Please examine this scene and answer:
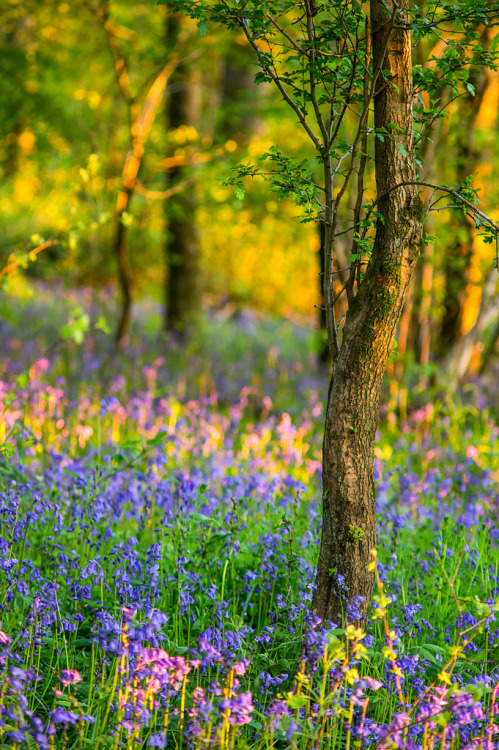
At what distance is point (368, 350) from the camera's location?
2.54m

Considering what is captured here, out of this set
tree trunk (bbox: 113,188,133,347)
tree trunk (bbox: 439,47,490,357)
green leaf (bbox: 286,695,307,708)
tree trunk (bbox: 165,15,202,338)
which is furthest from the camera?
tree trunk (bbox: 165,15,202,338)

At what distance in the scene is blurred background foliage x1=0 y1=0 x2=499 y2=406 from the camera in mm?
6883

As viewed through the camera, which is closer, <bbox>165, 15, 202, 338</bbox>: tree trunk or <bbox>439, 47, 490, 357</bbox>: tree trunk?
<bbox>439, 47, 490, 357</bbox>: tree trunk

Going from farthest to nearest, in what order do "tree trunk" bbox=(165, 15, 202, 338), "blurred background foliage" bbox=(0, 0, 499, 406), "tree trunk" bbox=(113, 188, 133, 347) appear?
"tree trunk" bbox=(165, 15, 202, 338)
"tree trunk" bbox=(113, 188, 133, 347)
"blurred background foliage" bbox=(0, 0, 499, 406)

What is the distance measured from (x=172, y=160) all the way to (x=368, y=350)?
5.97 m

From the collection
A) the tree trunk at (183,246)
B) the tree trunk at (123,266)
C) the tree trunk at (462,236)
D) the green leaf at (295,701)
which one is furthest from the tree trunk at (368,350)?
the tree trunk at (183,246)

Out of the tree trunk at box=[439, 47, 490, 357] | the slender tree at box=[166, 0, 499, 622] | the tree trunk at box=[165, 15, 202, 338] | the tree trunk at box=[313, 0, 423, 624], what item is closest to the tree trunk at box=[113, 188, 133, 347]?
the tree trunk at box=[165, 15, 202, 338]

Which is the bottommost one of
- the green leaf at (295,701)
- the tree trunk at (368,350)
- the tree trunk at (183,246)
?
the green leaf at (295,701)

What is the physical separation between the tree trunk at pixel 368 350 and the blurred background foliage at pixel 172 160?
1657 millimetres

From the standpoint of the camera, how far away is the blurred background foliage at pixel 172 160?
688 cm

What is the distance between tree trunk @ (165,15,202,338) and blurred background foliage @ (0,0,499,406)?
2cm

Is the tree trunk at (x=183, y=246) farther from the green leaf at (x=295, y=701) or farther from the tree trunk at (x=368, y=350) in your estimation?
the green leaf at (x=295, y=701)

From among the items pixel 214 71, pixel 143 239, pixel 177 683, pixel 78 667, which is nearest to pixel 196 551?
pixel 78 667

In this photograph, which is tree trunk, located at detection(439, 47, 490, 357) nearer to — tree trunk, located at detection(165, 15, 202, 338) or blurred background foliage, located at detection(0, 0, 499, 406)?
blurred background foliage, located at detection(0, 0, 499, 406)
